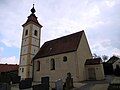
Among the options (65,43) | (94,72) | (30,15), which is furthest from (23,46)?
(94,72)

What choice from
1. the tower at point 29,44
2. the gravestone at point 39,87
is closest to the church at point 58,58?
the tower at point 29,44

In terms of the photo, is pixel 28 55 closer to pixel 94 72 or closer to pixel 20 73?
pixel 20 73

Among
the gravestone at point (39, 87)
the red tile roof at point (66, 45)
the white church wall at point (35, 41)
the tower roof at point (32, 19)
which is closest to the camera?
the gravestone at point (39, 87)

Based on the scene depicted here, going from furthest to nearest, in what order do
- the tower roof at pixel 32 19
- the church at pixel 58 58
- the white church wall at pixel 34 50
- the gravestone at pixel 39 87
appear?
1. the tower roof at pixel 32 19
2. the white church wall at pixel 34 50
3. the church at pixel 58 58
4. the gravestone at pixel 39 87

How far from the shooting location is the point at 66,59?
2303 cm

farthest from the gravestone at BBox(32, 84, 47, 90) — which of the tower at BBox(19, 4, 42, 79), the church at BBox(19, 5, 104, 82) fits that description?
the tower at BBox(19, 4, 42, 79)

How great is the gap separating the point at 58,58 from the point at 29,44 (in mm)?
8605

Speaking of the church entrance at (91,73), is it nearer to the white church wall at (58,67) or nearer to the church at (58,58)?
the church at (58,58)

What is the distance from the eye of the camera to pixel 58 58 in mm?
24109

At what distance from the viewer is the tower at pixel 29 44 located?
27769mm

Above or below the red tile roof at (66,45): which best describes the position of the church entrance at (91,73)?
below

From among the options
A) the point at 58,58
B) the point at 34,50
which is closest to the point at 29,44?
the point at 34,50

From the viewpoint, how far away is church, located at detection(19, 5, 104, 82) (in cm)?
2183

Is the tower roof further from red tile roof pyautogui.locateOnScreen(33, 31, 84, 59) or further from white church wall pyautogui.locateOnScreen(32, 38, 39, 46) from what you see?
red tile roof pyautogui.locateOnScreen(33, 31, 84, 59)
